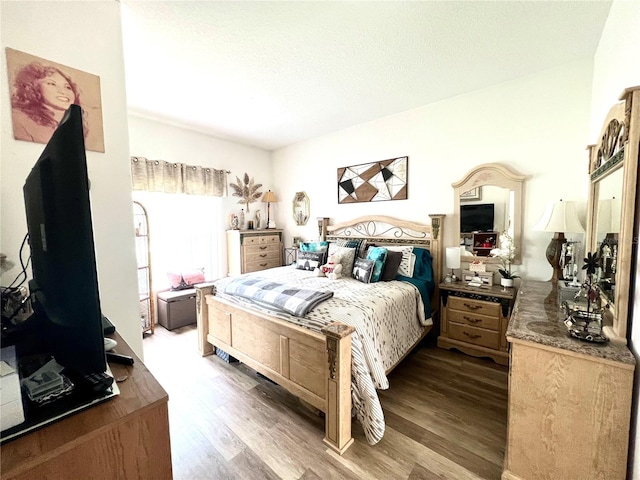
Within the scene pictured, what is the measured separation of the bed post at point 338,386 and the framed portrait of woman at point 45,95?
5.86 feet

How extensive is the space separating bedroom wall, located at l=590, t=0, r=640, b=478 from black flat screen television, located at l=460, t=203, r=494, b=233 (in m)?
0.94

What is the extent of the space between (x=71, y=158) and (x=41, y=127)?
3.74ft

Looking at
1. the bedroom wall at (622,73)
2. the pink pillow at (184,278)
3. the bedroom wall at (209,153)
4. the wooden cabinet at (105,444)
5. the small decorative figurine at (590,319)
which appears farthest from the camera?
the pink pillow at (184,278)

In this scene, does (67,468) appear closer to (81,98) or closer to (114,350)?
(114,350)

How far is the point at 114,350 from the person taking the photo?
1088 mm

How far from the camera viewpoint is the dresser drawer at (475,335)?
251cm

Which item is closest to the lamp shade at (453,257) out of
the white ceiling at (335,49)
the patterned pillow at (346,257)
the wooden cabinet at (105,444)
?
the patterned pillow at (346,257)

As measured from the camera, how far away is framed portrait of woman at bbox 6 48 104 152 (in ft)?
4.24

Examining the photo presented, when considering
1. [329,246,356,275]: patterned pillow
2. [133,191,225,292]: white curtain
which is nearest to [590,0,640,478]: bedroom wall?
[329,246,356,275]: patterned pillow

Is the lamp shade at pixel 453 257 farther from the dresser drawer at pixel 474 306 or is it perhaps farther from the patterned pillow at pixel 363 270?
the patterned pillow at pixel 363 270

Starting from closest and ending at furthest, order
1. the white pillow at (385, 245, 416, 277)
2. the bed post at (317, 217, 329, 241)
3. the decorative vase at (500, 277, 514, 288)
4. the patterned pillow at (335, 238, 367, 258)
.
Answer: the decorative vase at (500, 277, 514, 288)
the white pillow at (385, 245, 416, 277)
the patterned pillow at (335, 238, 367, 258)
the bed post at (317, 217, 329, 241)

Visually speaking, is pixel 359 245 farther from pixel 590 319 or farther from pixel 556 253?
pixel 590 319

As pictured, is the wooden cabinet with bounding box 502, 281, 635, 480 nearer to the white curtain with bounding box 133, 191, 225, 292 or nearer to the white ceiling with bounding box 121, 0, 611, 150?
the white ceiling with bounding box 121, 0, 611, 150

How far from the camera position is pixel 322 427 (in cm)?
177
